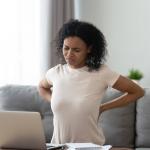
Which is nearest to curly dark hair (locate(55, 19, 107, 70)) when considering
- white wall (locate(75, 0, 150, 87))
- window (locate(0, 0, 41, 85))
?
window (locate(0, 0, 41, 85))

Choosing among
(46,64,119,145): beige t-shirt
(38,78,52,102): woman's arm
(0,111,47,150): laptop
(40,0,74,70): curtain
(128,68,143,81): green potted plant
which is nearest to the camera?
(0,111,47,150): laptop

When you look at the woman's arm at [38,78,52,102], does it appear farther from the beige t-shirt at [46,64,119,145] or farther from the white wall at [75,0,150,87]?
the white wall at [75,0,150,87]

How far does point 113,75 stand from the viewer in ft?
6.66

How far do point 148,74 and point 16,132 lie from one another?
231 centimetres

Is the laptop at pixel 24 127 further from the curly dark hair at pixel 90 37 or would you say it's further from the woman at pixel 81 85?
the curly dark hair at pixel 90 37

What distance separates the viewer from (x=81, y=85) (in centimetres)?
198

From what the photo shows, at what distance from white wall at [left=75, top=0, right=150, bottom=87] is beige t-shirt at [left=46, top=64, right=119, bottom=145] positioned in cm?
184

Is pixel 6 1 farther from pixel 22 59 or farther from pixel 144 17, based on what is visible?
pixel 144 17

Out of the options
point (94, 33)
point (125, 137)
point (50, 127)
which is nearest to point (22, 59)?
point (50, 127)

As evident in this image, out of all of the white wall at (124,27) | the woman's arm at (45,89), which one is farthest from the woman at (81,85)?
the white wall at (124,27)

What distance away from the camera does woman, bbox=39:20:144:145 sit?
1.95 metres

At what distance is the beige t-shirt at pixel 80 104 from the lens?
1.94 m

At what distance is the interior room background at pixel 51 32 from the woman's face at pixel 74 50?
1.68 m

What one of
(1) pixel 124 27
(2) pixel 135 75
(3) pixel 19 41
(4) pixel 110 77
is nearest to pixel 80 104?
(4) pixel 110 77
